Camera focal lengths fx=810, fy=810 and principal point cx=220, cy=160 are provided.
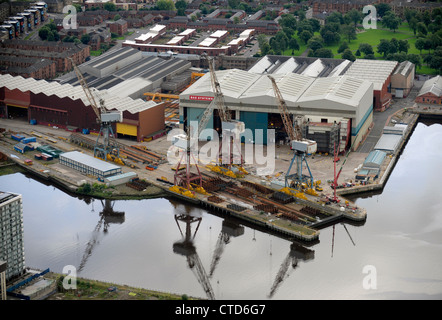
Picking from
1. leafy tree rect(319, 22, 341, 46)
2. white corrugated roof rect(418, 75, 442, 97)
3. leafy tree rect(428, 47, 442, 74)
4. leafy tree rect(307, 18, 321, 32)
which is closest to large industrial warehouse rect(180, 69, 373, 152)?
white corrugated roof rect(418, 75, 442, 97)

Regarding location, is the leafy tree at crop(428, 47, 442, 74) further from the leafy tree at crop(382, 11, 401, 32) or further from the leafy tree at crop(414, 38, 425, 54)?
the leafy tree at crop(382, 11, 401, 32)

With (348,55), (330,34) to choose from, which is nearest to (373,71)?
(348,55)

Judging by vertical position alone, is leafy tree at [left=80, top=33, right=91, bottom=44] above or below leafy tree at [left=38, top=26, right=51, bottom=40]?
below

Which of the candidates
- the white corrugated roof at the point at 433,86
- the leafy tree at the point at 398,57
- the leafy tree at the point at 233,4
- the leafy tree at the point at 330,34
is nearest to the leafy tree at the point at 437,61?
the leafy tree at the point at 398,57

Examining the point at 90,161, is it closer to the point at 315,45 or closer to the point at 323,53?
the point at 323,53

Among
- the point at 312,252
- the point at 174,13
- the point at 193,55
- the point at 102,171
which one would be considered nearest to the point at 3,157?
the point at 102,171

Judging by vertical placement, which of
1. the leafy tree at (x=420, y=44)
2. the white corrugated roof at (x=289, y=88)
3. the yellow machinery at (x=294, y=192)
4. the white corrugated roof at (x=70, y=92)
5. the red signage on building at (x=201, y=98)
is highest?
the white corrugated roof at (x=289, y=88)

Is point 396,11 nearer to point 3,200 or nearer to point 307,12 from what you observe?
point 307,12

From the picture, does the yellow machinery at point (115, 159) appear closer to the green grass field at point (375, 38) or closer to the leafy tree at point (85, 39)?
the leafy tree at point (85, 39)
